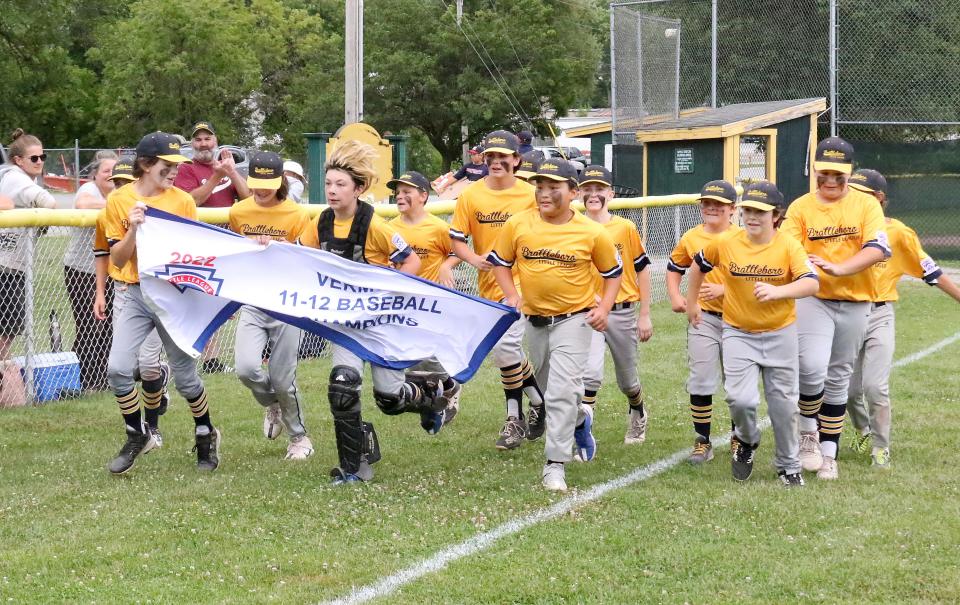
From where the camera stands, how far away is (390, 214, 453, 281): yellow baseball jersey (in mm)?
8711

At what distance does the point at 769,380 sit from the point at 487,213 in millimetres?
2526

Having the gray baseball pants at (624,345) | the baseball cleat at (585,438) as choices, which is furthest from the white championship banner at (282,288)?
the gray baseball pants at (624,345)

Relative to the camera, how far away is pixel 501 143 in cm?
852

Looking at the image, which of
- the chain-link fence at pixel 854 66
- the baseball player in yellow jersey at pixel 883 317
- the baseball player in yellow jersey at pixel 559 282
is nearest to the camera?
the baseball player in yellow jersey at pixel 559 282

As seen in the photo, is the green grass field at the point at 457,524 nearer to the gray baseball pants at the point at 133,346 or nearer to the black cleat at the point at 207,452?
the black cleat at the point at 207,452

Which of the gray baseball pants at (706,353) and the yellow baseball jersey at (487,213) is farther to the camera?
the yellow baseball jersey at (487,213)

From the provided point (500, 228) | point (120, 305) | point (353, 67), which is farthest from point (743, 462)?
point (353, 67)

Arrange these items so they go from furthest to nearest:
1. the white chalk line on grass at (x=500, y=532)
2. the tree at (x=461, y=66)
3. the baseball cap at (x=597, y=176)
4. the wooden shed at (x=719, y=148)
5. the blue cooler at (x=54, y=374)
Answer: the tree at (x=461, y=66) → the wooden shed at (x=719, y=148) → the blue cooler at (x=54, y=374) → the baseball cap at (x=597, y=176) → the white chalk line on grass at (x=500, y=532)

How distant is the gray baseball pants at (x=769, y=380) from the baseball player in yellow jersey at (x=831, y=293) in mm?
380

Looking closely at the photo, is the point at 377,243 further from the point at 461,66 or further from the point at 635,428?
the point at 461,66

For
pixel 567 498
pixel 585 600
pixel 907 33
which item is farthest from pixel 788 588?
pixel 907 33

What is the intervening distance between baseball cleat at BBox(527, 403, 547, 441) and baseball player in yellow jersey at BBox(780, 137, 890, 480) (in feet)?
6.12

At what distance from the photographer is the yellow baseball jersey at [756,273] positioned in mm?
6871

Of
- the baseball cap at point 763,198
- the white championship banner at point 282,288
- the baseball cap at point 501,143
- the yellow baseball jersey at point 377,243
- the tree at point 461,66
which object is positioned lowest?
the white championship banner at point 282,288
